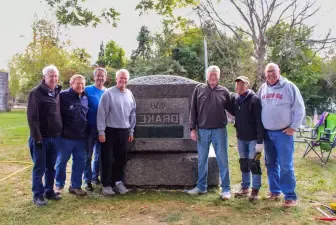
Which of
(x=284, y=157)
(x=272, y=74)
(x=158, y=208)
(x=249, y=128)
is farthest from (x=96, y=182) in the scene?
(x=272, y=74)

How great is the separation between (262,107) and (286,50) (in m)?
7.22

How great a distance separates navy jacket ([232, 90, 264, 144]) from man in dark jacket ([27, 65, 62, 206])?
2.36 m

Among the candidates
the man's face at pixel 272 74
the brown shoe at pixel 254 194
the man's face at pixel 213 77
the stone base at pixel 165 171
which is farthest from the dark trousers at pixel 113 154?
the man's face at pixel 272 74

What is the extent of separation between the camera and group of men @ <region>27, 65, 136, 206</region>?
4.57m

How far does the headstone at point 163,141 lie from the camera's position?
544 cm

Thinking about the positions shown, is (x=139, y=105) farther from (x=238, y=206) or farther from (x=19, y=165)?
(x=19, y=165)

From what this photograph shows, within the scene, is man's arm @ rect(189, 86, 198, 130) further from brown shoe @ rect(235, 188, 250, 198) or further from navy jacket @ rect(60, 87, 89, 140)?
navy jacket @ rect(60, 87, 89, 140)

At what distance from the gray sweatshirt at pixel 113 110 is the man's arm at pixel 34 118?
829 mm

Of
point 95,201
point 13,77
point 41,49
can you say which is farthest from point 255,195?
point 13,77

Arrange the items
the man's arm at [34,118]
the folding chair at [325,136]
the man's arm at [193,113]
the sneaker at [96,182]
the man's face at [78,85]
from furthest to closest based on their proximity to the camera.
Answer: the folding chair at [325,136], the sneaker at [96,182], the man's arm at [193,113], the man's face at [78,85], the man's arm at [34,118]

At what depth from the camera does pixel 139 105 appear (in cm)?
555

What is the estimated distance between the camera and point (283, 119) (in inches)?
179

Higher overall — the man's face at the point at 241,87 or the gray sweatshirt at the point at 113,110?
the man's face at the point at 241,87

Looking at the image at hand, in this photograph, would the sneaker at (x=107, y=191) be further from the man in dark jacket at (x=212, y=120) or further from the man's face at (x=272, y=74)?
the man's face at (x=272, y=74)
